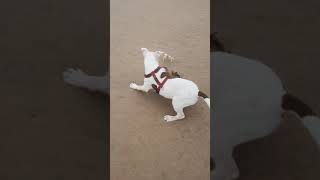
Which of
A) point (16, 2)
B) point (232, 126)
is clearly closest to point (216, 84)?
point (232, 126)

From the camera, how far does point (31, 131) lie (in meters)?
1.59

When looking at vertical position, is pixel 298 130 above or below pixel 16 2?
below

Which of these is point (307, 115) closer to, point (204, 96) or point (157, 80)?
point (204, 96)

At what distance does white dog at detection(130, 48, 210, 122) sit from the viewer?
5.26ft

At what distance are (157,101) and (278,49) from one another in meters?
0.49

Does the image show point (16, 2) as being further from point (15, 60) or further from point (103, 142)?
point (103, 142)

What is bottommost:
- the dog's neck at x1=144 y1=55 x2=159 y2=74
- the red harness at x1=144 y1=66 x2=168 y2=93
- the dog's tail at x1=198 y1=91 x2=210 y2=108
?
the dog's tail at x1=198 y1=91 x2=210 y2=108

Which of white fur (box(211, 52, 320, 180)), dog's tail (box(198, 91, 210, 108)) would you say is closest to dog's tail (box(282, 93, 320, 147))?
white fur (box(211, 52, 320, 180))

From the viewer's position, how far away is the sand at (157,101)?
1626 mm

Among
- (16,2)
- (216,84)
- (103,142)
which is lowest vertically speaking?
(103,142)

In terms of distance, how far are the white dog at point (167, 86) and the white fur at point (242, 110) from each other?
0.26ft

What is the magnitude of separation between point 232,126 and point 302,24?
1.52ft

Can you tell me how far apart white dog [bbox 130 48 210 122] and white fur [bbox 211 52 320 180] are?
0.08 m

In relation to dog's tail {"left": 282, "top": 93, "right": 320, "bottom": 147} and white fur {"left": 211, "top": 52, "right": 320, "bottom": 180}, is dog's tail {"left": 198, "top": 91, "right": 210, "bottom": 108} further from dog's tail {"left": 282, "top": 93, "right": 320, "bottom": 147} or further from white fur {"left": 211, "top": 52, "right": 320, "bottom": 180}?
dog's tail {"left": 282, "top": 93, "right": 320, "bottom": 147}
